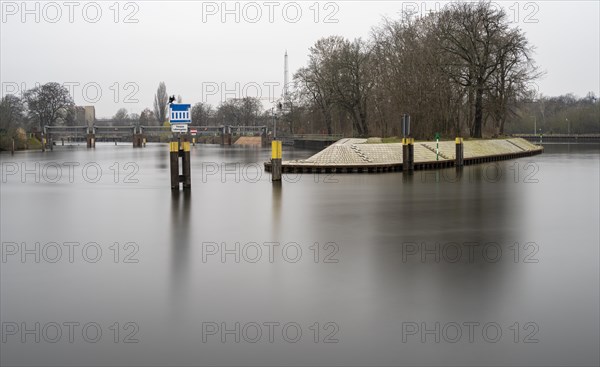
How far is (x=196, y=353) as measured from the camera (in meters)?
4.82

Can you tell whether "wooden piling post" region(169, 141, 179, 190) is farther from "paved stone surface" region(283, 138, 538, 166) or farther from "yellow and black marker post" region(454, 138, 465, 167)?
"yellow and black marker post" region(454, 138, 465, 167)

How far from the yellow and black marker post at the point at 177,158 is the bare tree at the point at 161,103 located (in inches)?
4935

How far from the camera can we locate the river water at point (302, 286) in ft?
16.1

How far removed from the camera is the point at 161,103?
14450cm

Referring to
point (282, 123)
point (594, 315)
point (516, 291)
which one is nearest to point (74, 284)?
point (516, 291)

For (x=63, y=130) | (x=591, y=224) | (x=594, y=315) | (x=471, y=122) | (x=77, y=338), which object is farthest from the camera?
(x=63, y=130)

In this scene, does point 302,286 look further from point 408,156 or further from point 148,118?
point 148,118

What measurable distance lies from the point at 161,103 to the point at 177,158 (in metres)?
130

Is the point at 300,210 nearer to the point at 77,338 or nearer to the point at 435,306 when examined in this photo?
the point at 435,306

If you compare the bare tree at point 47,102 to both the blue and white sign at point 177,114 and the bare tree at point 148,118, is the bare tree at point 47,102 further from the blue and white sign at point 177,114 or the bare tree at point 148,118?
the blue and white sign at point 177,114

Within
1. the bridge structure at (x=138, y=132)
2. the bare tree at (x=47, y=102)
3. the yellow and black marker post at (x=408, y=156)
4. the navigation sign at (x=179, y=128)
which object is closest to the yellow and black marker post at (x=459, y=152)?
the yellow and black marker post at (x=408, y=156)

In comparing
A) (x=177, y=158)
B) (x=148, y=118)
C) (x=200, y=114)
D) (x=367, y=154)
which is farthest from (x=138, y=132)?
(x=177, y=158)

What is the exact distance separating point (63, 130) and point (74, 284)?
104m

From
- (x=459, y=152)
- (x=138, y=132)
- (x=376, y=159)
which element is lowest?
(x=376, y=159)
